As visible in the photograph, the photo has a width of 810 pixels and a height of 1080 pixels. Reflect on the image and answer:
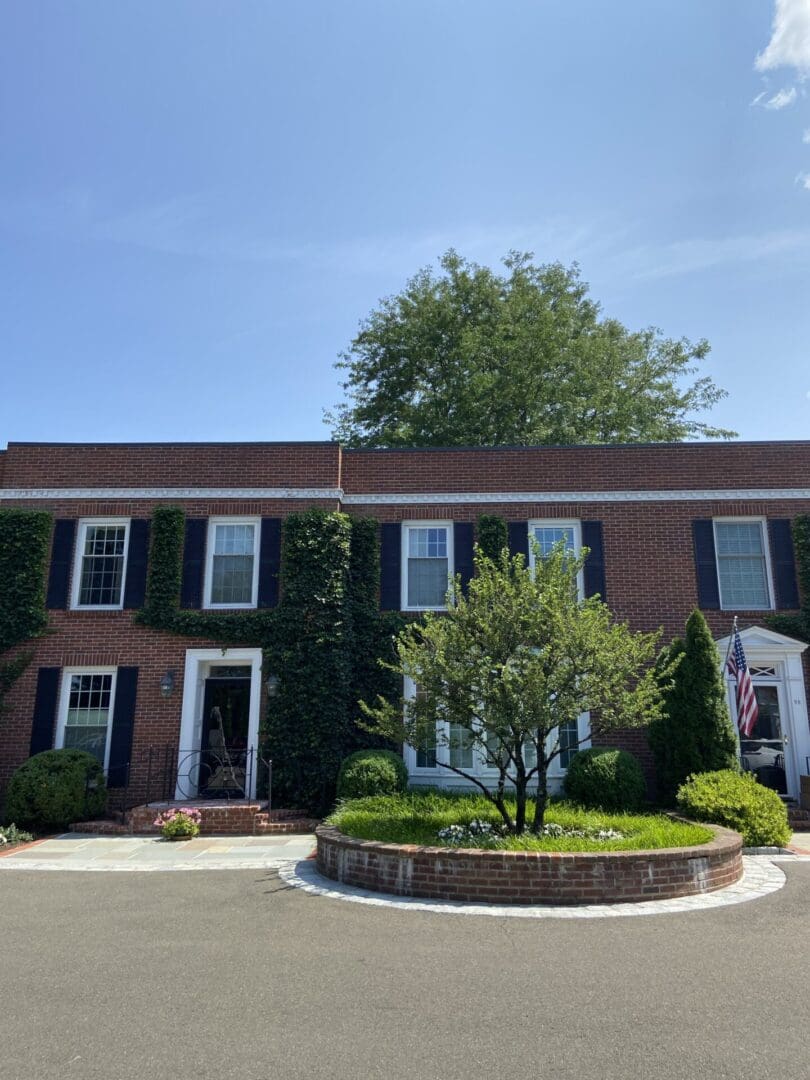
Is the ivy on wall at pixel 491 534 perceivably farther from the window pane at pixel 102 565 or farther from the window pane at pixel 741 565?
the window pane at pixel 102 565

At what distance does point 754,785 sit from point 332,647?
280 inches

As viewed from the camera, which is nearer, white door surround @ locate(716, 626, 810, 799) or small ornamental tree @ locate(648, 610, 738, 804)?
small ornamental tree @ locate(648, 610, 738, 804)

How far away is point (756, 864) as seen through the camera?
9352 millimetres

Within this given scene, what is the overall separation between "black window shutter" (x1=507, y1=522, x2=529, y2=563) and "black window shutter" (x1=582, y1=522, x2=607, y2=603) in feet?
3.59

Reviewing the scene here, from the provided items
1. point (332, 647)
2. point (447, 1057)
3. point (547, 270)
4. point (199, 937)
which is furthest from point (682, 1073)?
point (547, 270)

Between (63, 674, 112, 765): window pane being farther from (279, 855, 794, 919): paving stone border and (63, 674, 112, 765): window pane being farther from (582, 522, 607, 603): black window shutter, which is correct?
(582, 522, 607, 603): black window shutter

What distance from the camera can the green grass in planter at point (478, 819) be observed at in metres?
8.25

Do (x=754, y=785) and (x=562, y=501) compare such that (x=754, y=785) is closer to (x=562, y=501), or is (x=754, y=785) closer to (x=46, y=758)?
(x=562, y=501)

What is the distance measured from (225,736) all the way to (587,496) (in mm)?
8257

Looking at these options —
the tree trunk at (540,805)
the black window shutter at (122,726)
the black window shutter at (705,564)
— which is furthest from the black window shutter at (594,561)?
the black window shutter at (122,726)

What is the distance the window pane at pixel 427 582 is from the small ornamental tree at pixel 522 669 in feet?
17.4

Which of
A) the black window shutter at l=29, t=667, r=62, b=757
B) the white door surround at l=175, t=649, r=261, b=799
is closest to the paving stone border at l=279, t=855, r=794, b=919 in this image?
the white door surround at l=175, t=649, r=261, b=799

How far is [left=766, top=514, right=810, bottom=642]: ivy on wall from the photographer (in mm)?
13859

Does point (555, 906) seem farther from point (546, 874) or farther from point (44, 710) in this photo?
point (44, 710)
